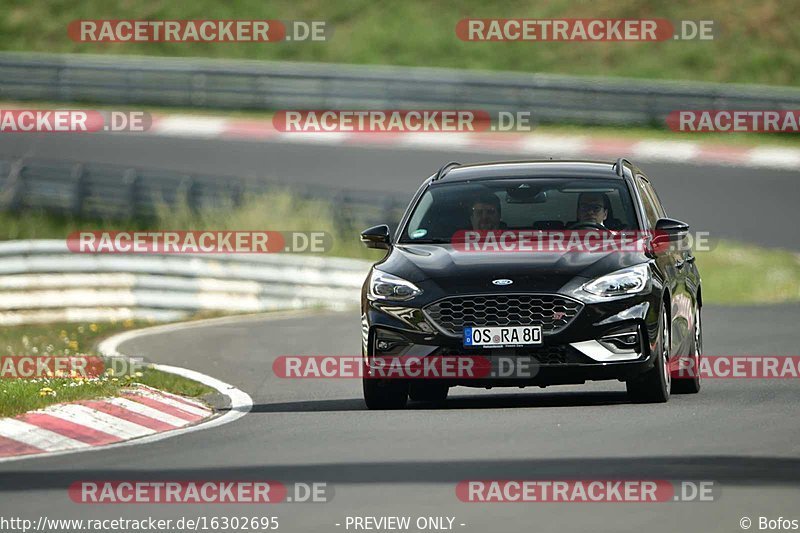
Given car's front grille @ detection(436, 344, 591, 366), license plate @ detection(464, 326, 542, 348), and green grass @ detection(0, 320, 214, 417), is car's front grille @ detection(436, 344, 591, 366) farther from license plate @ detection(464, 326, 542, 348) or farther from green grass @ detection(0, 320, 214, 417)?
green grass @ detection(0, 320, 214, 417)

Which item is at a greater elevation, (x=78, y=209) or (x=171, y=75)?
(x=171, y=75)

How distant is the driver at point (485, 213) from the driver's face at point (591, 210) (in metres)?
0.57

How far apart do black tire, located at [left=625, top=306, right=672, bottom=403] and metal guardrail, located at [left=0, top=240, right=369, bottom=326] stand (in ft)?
35.8

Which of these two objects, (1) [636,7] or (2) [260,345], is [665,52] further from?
(2) [260,345]

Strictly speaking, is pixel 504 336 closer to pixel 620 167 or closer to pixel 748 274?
pixel 620 167

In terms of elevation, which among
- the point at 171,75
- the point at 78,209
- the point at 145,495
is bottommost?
the point at 145,495

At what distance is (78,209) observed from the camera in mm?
28672

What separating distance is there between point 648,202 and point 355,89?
2531 cm

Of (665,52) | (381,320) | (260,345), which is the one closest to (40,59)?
(665,52)

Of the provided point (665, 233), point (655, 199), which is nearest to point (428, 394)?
point (665, 233)

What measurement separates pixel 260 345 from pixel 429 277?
666 cm

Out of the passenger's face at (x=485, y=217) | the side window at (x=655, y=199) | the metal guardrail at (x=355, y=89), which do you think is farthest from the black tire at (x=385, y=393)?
the metal guardrail at (x=355, y=89)

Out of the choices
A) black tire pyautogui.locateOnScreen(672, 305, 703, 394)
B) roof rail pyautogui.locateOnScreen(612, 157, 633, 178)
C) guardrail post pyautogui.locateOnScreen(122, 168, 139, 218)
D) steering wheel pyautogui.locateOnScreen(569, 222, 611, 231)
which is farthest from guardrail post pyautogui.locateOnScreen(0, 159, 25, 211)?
steering wheel pyautogui.locateOnScreen(569, 222, 611, 231)

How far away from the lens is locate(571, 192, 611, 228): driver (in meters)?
12.5
